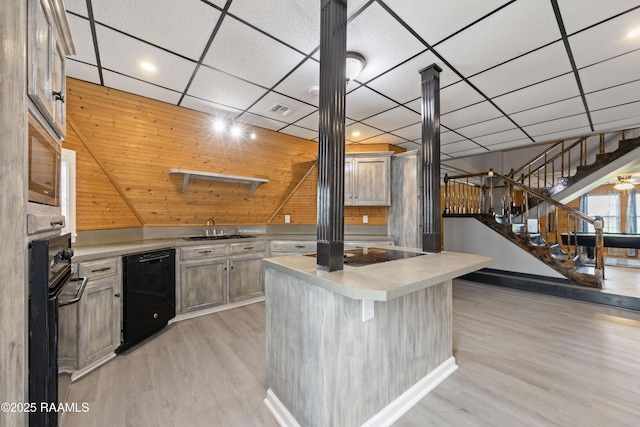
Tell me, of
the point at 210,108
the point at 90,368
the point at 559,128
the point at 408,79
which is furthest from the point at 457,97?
the point at 90,368

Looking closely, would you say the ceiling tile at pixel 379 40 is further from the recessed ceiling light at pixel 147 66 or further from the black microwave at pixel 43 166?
the black microwave at pixel 43 166

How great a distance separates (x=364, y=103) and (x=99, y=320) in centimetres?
349

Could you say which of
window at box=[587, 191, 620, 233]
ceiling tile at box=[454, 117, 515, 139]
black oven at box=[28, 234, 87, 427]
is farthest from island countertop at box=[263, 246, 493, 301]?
window at box=[587, 191, 620, 233]

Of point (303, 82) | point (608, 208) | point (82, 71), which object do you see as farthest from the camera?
point (608, 208)

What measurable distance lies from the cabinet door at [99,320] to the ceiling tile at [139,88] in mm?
1976

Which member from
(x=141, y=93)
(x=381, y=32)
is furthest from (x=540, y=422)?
(x=141, y=93)

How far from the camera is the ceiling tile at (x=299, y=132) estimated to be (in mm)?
4032

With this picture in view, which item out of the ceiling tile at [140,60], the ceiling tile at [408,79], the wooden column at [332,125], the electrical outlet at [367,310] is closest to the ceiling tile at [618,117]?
the ceiling tile at [408,79]

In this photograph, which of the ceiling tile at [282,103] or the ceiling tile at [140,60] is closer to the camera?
the ceiling tile at [140,60]

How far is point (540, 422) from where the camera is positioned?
1.58m

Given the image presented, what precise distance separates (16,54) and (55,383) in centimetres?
141

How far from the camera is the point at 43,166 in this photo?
125cm

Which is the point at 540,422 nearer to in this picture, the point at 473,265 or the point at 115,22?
the point at 473,265

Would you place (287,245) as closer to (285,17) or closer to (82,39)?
(285,17)
